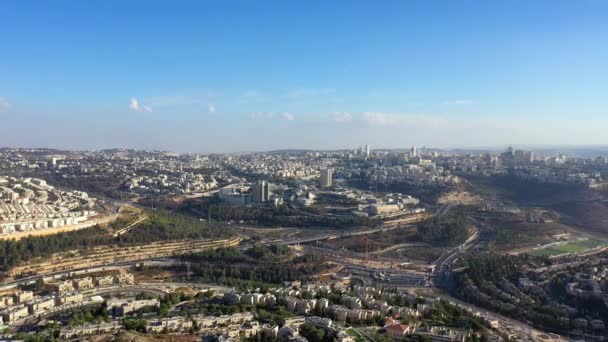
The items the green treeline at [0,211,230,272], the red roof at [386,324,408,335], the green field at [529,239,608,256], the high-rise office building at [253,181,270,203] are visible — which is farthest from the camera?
the high-rise office building at [253,181,270,203]

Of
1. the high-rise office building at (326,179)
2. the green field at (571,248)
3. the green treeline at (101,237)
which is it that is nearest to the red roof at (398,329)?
the green treeline at (101,237)

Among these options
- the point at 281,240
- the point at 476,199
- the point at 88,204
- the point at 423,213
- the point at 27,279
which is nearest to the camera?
the point at 27,279

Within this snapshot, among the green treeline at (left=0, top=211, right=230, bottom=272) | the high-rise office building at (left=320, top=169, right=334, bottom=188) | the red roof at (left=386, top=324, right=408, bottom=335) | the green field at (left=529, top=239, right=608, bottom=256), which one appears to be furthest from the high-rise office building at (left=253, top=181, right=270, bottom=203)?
the red roof at (left=386, top=324, right=408, bottom=335)

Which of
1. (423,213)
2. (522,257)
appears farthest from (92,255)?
(423,213)

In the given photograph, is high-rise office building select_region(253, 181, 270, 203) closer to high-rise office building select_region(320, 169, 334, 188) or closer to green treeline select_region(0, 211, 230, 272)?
green treeline select_region(0, 211, 230, 272)

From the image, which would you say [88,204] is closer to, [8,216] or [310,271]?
[8,216]

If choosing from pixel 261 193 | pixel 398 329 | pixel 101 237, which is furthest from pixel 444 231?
pixel 101 237
